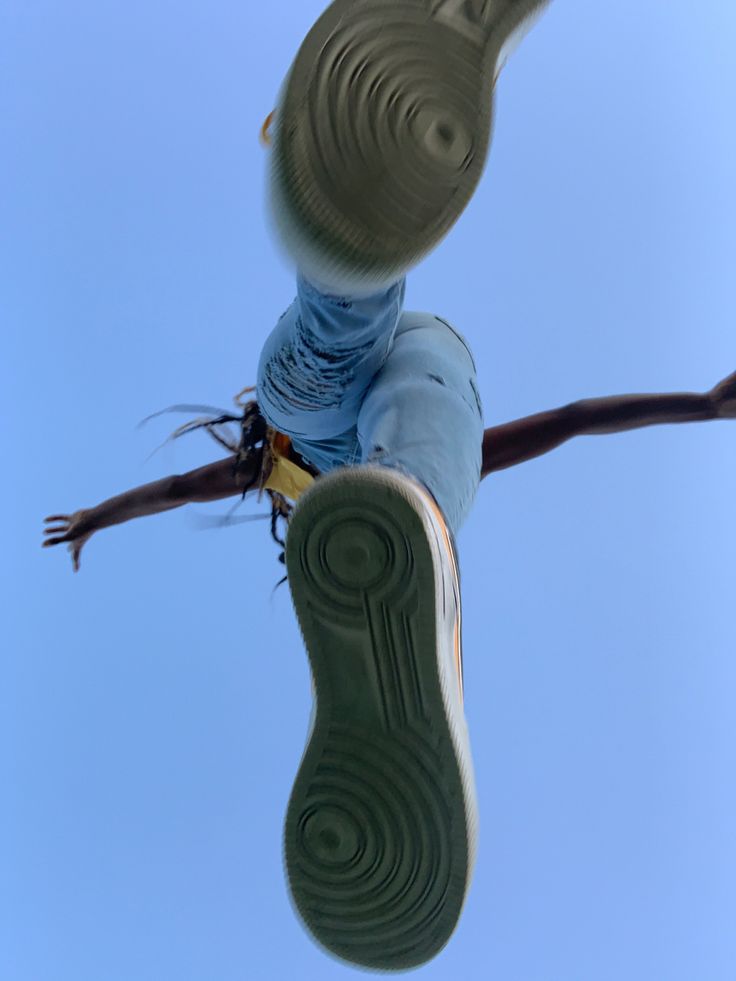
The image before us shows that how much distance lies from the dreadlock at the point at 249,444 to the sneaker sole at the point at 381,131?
1.83 feet

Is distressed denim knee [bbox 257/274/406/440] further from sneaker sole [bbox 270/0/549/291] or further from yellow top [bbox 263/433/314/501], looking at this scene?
yellow top [bbox 263/433/314/501]

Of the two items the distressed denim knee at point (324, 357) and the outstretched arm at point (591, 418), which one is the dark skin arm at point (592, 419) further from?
the distressed denim knee at point (324, 357)

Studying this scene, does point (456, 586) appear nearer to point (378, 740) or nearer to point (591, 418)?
point (378, 740)

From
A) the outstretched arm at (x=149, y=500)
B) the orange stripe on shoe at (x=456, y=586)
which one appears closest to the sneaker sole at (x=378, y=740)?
the orange stripe on shoe at (x=456, y=586)

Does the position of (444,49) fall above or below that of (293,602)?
above

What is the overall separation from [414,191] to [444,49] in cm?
12

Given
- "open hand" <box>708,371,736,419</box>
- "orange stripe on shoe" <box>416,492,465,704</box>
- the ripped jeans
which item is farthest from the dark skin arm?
"orange stripe on shoe" <box>416,492,465,704</box>

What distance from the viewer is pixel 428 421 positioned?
79cm

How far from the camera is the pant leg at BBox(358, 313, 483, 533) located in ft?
2.44

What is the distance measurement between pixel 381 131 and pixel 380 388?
25 cm

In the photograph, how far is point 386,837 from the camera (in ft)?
2.30

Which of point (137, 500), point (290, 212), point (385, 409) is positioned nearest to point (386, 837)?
point (385, 409)

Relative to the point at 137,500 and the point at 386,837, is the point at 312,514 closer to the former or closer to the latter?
the point at 386,837

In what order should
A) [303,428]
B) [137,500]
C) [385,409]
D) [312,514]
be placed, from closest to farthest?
[312,514] → [385,409] → [303,428] → [137,500]
